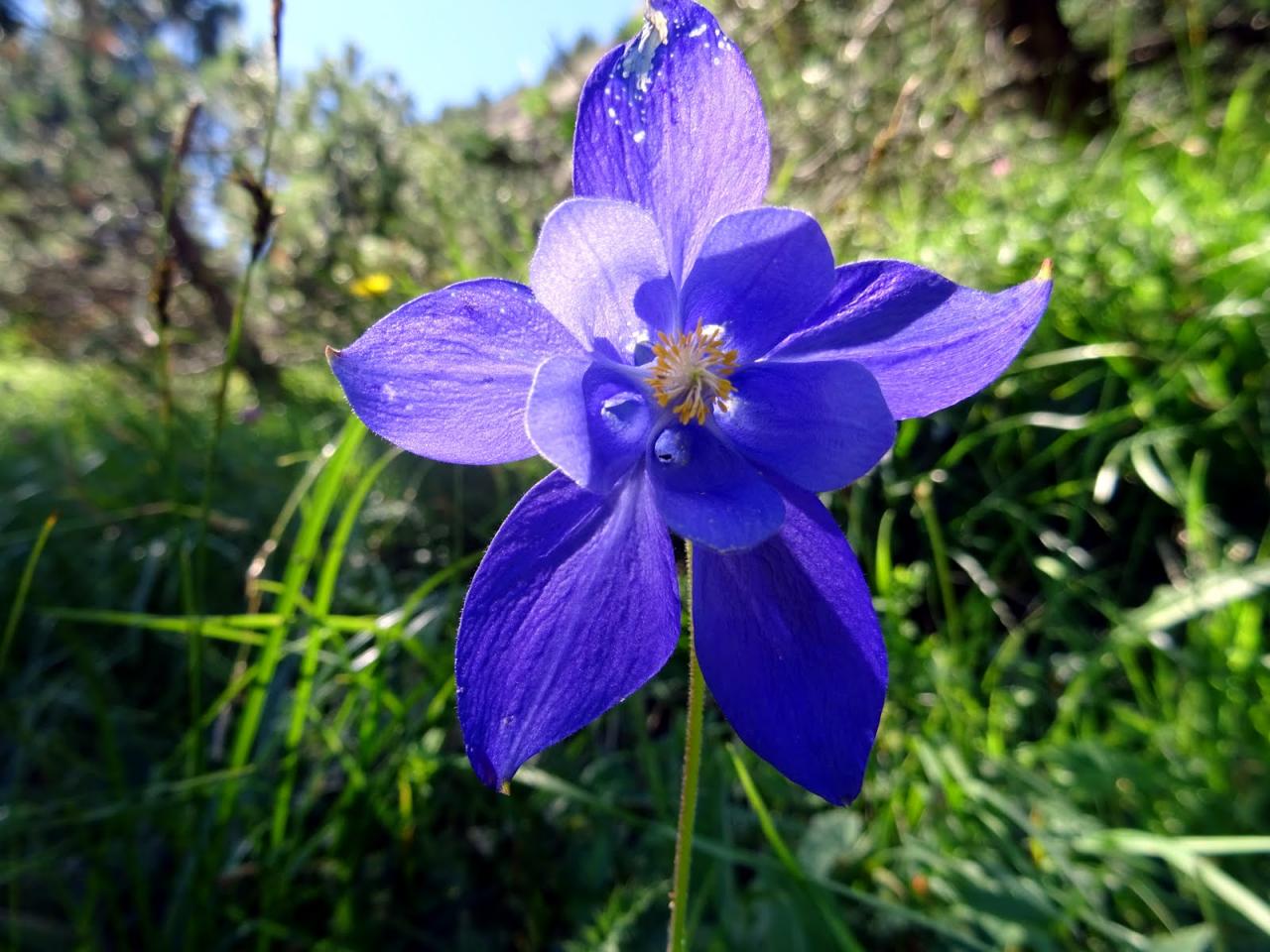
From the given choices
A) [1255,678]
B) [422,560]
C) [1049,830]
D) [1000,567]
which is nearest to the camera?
[1049,830]

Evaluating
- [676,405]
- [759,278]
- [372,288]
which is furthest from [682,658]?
[372,288]

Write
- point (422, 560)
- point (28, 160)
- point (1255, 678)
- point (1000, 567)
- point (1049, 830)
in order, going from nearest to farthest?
point (1049, 830), point (1255, 678), point (422, 560), point (1000, 567), point (28, 160)

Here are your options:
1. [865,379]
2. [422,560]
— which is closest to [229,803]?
[422,560]

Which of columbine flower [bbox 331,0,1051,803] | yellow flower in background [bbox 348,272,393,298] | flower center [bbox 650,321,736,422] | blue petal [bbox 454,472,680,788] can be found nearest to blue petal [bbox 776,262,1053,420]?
columbine flower [bbox 331,0,1051,803]

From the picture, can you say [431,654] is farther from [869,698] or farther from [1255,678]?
[1255,678]

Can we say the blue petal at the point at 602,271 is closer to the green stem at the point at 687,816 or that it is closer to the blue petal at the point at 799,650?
the blue petal at the point at 799,650

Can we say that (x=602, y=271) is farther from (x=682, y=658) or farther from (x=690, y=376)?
(x=682, y=658)

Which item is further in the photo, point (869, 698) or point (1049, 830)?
point (1049, 830)

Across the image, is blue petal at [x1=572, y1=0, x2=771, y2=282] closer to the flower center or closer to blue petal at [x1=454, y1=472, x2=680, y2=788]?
the flower center
